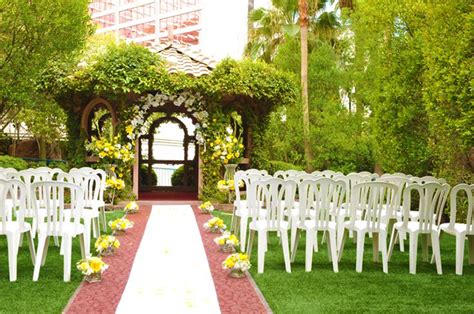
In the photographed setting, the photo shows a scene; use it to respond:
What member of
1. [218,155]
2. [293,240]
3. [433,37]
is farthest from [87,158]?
[433,37]

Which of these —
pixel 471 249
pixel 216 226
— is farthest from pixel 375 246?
pixel 216 226

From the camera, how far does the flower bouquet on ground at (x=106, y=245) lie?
6.66 meters

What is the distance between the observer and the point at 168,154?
16125mm

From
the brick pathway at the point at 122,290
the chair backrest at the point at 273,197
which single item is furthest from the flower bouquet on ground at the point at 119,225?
the chair backrest at the point at 273,197

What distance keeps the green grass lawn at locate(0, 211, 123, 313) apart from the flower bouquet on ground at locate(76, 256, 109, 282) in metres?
0.14

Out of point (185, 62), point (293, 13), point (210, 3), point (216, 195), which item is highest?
point (210, 3)

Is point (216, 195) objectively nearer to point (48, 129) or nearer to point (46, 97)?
point (46, 97)

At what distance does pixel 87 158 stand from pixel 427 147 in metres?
8.27

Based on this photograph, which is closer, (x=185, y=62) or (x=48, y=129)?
(x=185, y=62)

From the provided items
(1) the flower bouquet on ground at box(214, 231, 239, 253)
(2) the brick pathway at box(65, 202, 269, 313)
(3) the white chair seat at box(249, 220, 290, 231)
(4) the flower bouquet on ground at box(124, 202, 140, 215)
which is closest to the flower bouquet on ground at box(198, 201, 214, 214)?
(4) the flower bouquet on ground at box(124, 202, 140, 215)

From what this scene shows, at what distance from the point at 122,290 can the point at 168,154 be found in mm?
10959

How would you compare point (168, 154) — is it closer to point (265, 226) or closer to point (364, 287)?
point (265, 226)

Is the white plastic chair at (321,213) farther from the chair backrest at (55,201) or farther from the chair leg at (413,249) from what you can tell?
the chair backrest at (55,201)

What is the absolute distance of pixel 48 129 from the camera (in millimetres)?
21734
